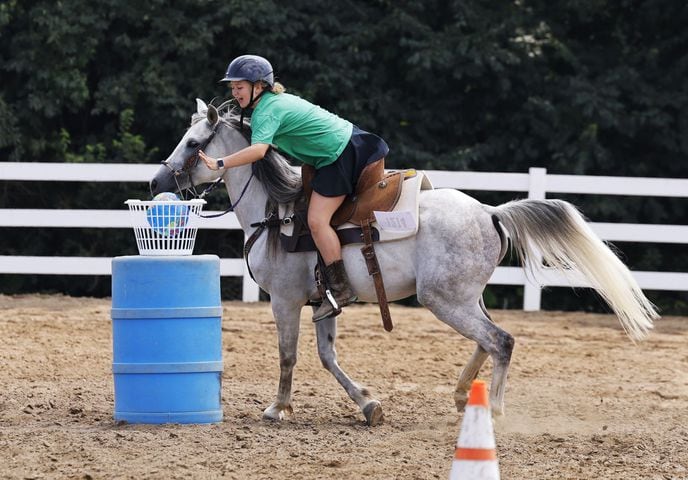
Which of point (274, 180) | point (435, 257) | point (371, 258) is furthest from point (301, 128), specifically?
point (435, 257)

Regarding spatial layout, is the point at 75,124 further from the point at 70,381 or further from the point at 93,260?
the point at 70,381

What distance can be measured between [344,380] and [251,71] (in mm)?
2068

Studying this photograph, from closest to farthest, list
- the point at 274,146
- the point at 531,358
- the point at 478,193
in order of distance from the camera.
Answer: the point at 274,146 → the point at 531,358 → the point at 478,193

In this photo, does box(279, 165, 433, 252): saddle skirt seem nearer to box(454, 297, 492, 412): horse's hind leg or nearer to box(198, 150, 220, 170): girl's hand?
box(198, 150, 220, 170): girl's hand

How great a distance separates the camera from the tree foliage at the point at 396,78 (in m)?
15.4

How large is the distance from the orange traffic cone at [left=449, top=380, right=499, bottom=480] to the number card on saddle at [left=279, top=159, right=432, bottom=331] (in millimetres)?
2502

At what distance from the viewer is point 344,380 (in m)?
7.21

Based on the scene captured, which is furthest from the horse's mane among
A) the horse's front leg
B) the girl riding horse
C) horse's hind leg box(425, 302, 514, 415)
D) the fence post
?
the fence post

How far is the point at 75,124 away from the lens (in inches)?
Result: 644

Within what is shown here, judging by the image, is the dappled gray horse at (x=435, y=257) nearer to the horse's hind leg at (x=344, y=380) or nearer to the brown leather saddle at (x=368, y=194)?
the horse's hind leg at (x=344, y=380)

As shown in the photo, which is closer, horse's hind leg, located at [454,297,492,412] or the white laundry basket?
the white laundry basket

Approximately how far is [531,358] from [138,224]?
4621 mm

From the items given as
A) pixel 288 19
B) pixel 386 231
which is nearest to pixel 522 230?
pixel 386 231

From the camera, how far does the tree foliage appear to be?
15.4 metres
